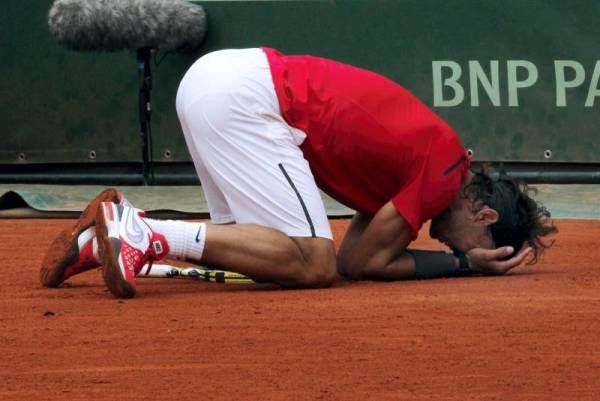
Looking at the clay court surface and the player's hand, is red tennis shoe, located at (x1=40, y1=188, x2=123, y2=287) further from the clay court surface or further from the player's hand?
the player's hand

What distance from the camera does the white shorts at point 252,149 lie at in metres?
6.54

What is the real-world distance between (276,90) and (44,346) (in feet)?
5.29

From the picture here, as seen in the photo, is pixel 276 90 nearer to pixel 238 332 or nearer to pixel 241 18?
pixel 238 332

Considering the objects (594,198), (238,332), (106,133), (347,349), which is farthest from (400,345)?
(106,133)

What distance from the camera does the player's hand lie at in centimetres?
685

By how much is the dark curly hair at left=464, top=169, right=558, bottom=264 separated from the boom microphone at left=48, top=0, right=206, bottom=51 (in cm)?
442

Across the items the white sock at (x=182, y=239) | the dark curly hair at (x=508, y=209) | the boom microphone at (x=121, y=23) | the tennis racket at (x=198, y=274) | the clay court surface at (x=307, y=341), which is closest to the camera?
the clay court surface at (x=307, y=341)

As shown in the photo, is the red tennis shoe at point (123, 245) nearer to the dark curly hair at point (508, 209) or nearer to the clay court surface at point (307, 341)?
the clay court surface at point (307, 341)

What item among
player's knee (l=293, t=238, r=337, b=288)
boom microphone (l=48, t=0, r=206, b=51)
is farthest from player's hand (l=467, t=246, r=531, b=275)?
boom microphone (l=48, t=0, r=206, b=51)

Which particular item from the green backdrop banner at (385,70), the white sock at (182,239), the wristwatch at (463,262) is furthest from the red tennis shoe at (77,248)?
the green backdrop banner at (385,70)

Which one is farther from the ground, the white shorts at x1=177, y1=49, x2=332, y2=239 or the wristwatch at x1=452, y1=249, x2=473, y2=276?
the white shorts at x1=177, y1=49, x2=332, y2=239

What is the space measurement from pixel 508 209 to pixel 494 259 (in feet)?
0.71

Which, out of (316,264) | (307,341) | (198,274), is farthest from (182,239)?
(307,341)

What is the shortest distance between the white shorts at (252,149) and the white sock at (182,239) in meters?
0.24
